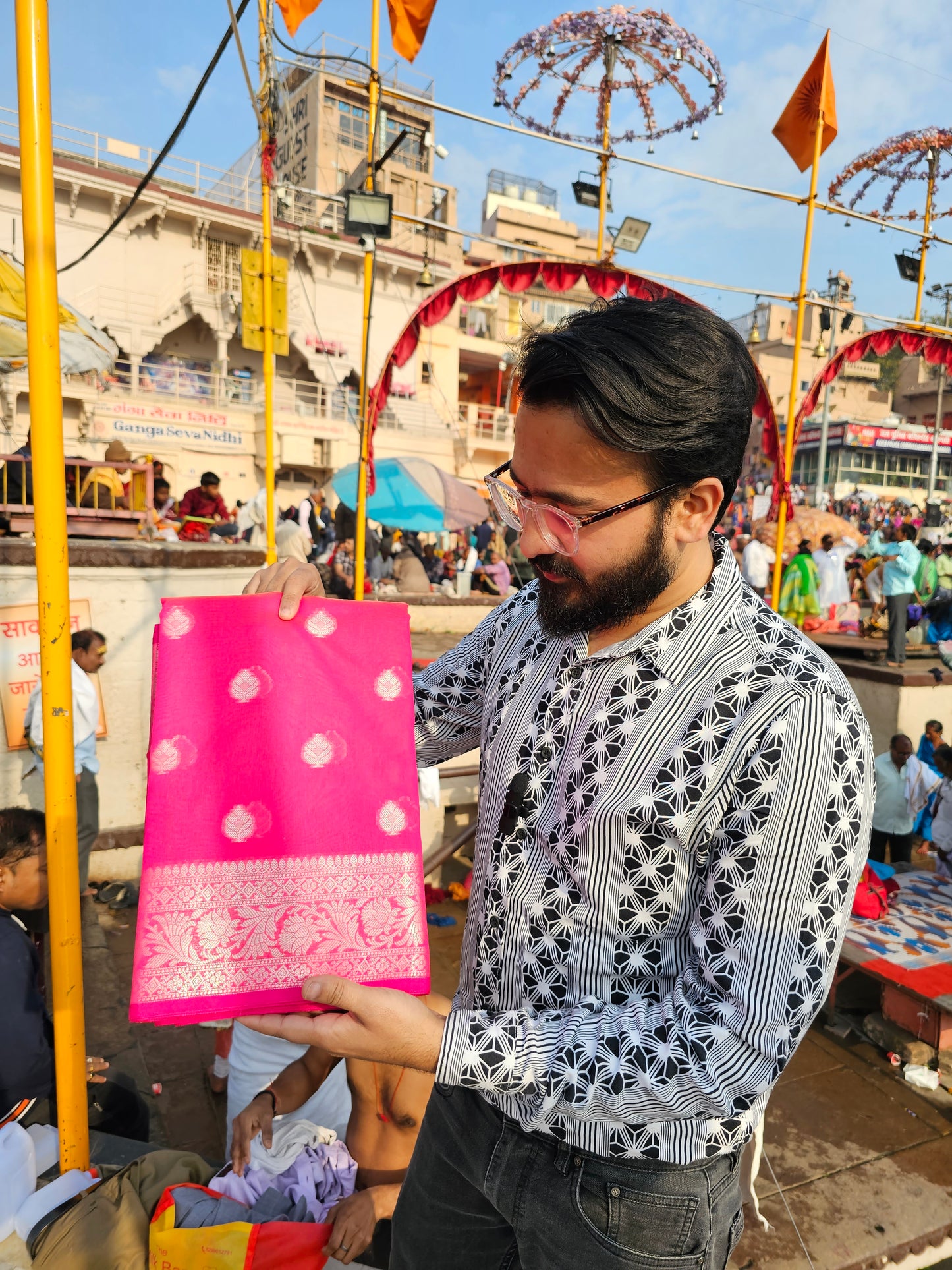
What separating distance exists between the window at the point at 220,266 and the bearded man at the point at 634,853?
28.7 metres

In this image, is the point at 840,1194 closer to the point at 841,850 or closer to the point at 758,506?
the point at 841,850

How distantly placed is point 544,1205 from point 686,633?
1.07m

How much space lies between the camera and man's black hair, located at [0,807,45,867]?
3139 millimetres

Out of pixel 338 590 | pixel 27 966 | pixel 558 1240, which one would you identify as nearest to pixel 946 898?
pixel 558 1240

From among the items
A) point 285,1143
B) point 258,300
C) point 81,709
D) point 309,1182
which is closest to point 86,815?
point 81,709

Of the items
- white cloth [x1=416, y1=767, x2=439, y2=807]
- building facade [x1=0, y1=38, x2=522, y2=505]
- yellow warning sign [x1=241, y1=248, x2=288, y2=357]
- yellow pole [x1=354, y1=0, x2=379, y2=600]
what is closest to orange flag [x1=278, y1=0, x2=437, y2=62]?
yellow pole [x1=354, y1=0, x2=379, y2=600]

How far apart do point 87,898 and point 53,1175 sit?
3.36 metres

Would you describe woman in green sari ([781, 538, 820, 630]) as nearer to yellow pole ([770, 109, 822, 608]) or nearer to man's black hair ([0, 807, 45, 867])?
yellow pole ([770, 109, 822, 608])

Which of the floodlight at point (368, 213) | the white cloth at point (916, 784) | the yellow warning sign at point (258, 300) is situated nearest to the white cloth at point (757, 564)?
the white cloth at point (916, 784)

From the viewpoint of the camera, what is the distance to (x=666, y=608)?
4.73ft

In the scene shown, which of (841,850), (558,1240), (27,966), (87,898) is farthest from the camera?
(87,898)

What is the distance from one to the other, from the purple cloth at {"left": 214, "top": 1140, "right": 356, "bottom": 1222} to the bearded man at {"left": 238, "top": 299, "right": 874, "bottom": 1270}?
1.10 meters

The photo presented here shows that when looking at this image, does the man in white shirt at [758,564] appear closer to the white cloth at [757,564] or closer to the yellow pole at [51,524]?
the white cloth at [757,564]

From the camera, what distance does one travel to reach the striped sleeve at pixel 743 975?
3.70 feet
